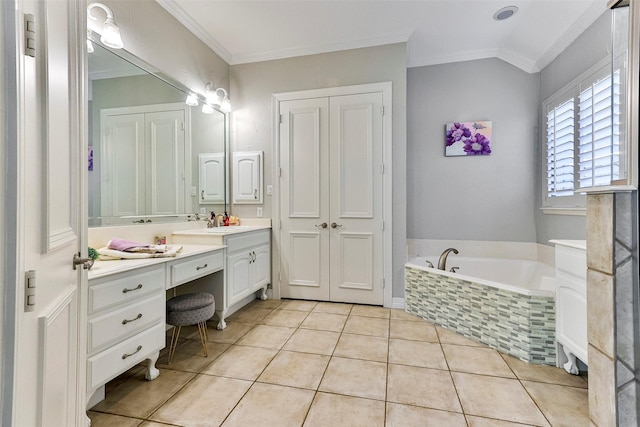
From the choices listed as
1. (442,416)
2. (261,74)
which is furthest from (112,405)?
(261,74)

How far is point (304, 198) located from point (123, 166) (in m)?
1.78

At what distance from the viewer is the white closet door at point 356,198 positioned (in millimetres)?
3209

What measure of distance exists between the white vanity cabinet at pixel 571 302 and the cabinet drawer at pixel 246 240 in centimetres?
252

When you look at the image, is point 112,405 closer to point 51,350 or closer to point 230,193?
point 51,350

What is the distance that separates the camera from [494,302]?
231cm

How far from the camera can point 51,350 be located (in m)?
0.89

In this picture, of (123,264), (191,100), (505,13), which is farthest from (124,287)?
(505,13)

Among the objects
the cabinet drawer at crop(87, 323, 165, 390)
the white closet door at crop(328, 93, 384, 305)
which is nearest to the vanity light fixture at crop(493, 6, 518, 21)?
the white closet door at crop(328, 93, 384, 305)

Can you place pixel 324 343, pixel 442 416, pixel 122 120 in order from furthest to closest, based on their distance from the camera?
pixel 324 343
pixel 122 120
pixel 442 416

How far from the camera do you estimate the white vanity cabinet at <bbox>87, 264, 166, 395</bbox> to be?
1.45m

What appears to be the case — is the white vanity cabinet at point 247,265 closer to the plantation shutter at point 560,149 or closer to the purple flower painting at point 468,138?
the purple flower painting at point 468,138

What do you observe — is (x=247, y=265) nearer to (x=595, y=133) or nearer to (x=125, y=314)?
(x=125, y=314)

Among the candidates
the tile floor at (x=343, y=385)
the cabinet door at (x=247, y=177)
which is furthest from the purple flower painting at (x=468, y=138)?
the cabinet door at (x=247, y=177)

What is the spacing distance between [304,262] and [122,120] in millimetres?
2180
